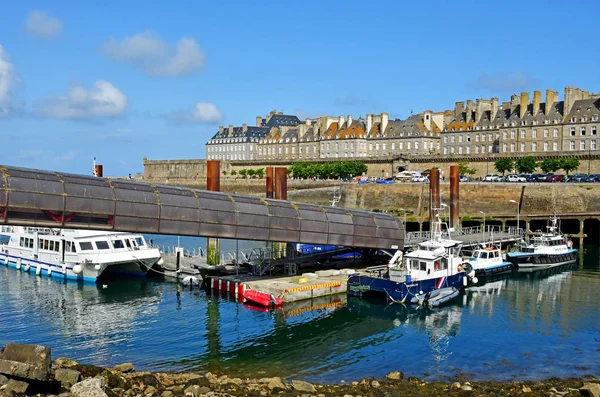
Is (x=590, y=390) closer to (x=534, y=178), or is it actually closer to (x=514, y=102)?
(x=534, y=178)

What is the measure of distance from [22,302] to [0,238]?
3871 cm

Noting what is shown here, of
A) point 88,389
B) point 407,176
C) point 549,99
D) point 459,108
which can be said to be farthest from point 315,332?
point 459,108

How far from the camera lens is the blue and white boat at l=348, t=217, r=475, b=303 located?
42.5 metres

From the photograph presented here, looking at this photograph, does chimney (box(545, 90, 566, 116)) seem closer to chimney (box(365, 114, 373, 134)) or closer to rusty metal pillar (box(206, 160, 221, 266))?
chimney (box(365, 114, 373, 134))

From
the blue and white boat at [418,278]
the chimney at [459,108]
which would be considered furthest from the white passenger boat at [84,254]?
the chimney at [459,108]

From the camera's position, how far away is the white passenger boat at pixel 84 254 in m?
49.0

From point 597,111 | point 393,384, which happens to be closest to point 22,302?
point 393,384

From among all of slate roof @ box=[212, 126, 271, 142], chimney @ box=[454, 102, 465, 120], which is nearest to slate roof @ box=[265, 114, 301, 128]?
slate roof @ box=[212, 126, 271, 142]

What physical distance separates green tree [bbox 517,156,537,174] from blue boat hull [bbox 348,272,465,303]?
62.3 meters

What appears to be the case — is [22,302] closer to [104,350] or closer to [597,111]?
[104,350]

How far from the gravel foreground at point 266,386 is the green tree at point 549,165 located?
7558cm

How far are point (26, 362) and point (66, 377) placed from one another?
164 centimetres

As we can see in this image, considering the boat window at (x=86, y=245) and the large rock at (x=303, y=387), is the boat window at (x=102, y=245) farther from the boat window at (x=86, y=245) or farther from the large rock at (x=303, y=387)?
the large rock at (x=303, y=387)

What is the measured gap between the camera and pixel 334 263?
52.2m
